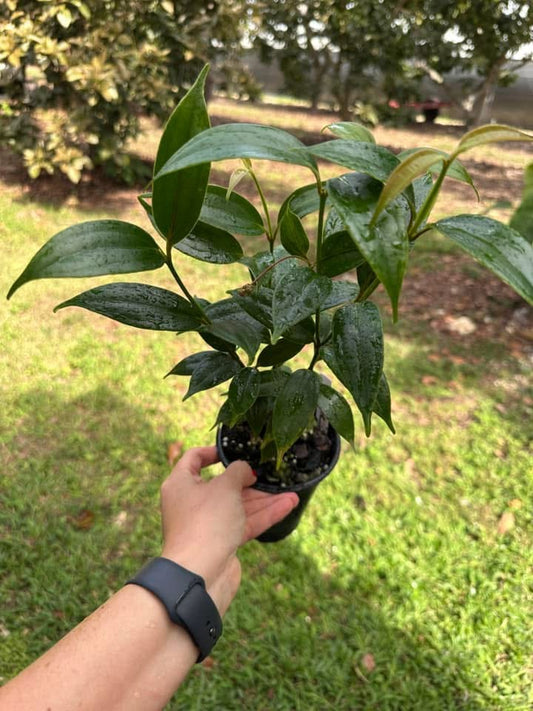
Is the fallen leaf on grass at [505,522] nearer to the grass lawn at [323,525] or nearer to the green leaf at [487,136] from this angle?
the grass lawn at [323,525]

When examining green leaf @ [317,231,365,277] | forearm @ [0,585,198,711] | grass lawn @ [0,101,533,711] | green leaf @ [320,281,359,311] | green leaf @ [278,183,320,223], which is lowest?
grass lawn @ [0,101,533,711]

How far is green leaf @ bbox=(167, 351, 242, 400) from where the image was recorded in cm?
83

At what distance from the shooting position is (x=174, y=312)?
0.75 meters

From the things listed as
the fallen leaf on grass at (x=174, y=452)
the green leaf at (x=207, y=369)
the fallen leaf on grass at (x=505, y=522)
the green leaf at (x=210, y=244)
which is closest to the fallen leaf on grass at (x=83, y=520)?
the fallen leaf on grass at (x=174, y=452)

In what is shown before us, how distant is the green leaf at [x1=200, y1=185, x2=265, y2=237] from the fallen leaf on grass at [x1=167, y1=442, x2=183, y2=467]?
1225mm

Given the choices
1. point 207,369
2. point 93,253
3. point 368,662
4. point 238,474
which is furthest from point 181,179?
point 368,662

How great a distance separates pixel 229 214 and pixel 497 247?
1.20ft

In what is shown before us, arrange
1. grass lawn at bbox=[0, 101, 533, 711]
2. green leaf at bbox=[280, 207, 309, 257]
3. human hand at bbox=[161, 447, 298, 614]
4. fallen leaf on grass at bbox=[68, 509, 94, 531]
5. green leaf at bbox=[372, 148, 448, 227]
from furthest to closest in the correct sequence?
fallen leaf on grass at bbox=[68, 509, 94, 531]
grass lawn at bbox=[0, 101, 533, 711]
human hand at bbox=[161, 447, 298, 614]
green leaf at bbox=[280, 207, 309, 257]
green leaf at bbox=[372, 148, 448, 227]

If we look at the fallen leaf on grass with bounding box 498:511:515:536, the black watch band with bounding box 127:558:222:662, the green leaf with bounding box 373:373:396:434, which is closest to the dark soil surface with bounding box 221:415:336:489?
the black watch band with bounding box 127:558:222:662

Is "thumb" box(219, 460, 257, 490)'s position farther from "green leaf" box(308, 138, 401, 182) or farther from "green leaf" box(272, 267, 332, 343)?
"green leaf" box(308, 138, 401, 182)

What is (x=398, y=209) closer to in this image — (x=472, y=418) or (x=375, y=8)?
(x=472, y=418)

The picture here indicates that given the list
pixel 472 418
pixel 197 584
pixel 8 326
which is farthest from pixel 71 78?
pixel 197 584

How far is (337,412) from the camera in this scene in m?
0.86

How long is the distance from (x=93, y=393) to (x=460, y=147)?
1.84 metres
